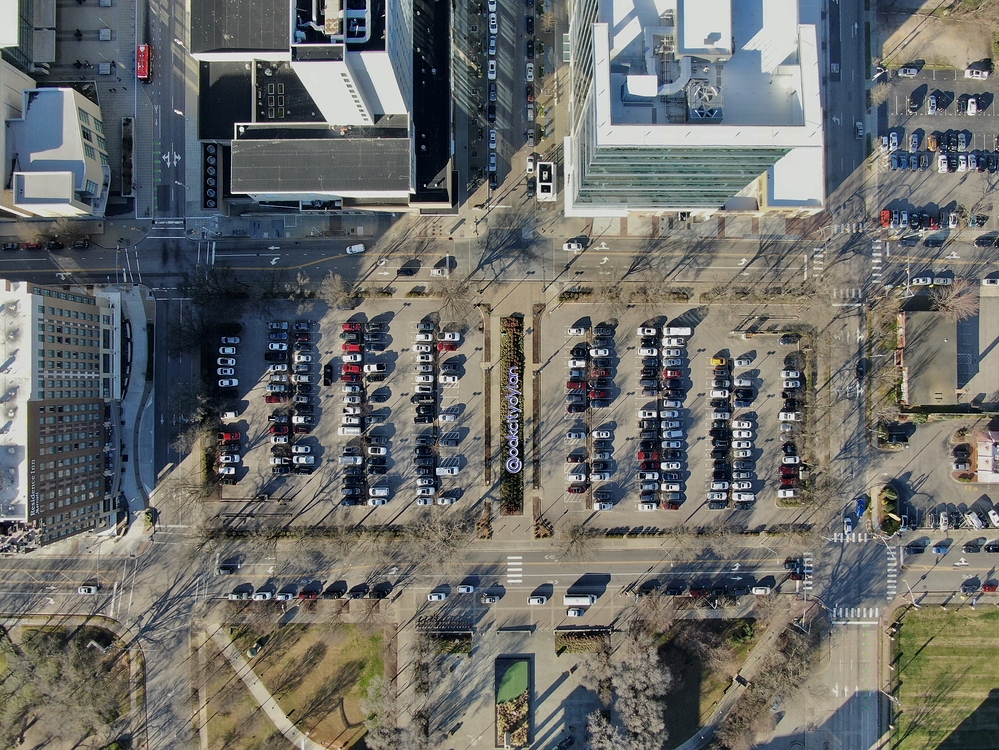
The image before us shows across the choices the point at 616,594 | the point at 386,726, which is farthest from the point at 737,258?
the point at 386,726

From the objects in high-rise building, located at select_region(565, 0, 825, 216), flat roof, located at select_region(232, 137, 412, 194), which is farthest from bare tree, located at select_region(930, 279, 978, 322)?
flat roof, located at select_region(232, 137, 412, 194)

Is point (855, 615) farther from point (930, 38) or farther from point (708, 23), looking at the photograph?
point (930, 38)

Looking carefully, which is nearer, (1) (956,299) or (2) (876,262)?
(1) (956,299)

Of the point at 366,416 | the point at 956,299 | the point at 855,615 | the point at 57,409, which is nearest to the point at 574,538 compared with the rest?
the point at 366,416

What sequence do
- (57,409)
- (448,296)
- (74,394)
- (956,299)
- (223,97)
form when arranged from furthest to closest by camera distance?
(448,296) → (956,299) → (223,97) → (74,394) → (57,409)

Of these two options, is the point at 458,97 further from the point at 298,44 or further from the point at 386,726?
the point at 386,726

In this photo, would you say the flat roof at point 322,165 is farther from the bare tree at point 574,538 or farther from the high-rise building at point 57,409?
the bare tree at point 574,538
